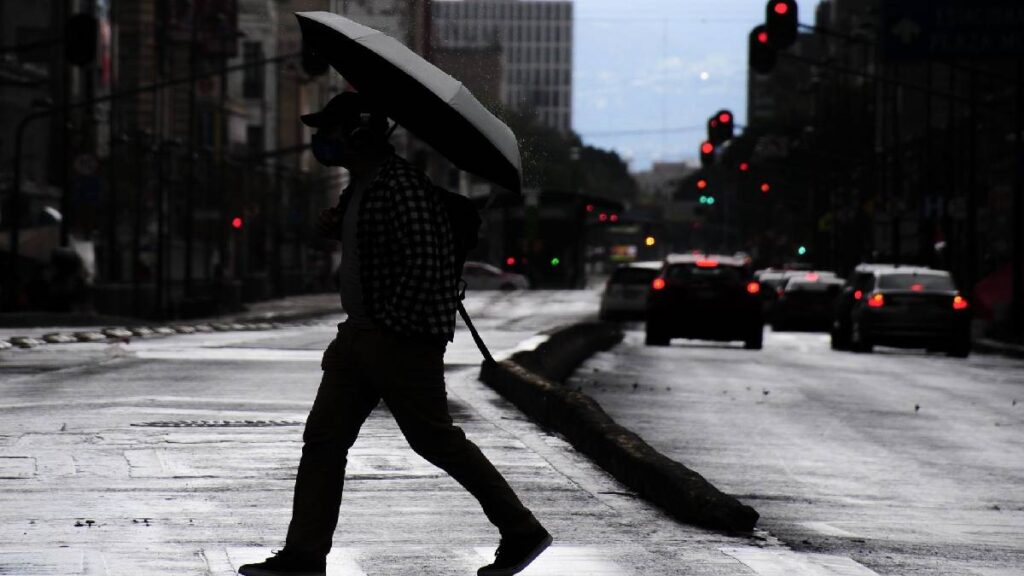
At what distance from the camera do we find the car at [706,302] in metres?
37.2

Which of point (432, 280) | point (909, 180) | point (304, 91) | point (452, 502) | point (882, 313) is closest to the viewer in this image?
point (432, 280)

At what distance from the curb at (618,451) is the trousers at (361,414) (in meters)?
0.42

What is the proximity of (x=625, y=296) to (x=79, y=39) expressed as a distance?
23.3 m

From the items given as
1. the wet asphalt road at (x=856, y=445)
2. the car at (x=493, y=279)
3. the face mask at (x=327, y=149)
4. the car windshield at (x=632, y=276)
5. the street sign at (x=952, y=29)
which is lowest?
the car at (x=493, y=279)

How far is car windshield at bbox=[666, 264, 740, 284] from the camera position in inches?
1470

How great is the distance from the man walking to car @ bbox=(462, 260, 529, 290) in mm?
78192

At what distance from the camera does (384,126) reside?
797 cm

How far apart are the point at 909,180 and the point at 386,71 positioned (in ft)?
293

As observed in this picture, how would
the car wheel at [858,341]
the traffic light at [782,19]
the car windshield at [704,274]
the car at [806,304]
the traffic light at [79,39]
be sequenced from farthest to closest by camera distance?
the car at [806,304] < the car wheel at [858,341] < the car windshield at [704,274] < the traffic light at [79,39] < the traffic light at [782,19]

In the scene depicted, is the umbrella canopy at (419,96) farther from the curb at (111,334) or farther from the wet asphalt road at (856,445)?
the curb at (111,334)

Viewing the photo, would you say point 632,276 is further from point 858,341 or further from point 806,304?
point 858,341

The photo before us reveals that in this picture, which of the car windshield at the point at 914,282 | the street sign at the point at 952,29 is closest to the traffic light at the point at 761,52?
the car windshield at the point at 914,282

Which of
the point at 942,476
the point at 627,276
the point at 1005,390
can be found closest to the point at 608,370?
the point at 1005,390

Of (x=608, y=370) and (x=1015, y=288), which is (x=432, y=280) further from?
(x=1015, y=288)
